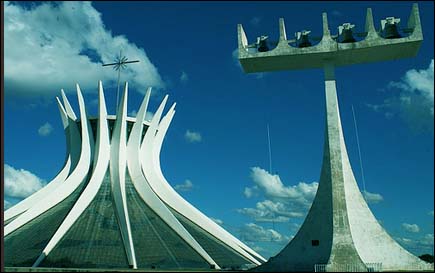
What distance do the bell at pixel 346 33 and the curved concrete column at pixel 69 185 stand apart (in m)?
19.2

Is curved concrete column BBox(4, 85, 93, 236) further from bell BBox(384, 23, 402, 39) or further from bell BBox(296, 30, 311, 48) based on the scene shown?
bell BBox(384, 23, 402, 39)

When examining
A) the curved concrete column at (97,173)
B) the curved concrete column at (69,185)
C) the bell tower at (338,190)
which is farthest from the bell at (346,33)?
the curved concrete column at (69,185)

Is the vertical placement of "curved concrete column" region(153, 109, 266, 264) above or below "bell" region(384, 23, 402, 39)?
below

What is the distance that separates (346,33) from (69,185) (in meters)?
20.2

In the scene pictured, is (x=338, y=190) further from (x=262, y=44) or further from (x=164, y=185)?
(x=164, y=185)

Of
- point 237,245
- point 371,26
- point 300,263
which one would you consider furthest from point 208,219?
point 371,26

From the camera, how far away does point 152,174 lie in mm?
33250

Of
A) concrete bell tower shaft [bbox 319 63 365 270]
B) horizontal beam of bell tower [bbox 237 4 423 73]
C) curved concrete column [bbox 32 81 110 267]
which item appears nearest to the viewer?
concrete bell tower shaft [bbox 319 63 365 270]

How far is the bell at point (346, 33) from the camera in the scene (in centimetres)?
1986

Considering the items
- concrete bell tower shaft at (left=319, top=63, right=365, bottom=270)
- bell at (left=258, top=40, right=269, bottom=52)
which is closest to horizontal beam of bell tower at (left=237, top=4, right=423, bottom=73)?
bell at (left=258, top=40, right=269, bottom=52)

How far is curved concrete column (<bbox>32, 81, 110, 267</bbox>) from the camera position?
27156 mm

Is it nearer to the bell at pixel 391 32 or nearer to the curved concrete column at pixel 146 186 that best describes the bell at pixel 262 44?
the bell at pixel 391 32

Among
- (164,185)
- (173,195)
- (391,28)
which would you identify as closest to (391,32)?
(391,28)

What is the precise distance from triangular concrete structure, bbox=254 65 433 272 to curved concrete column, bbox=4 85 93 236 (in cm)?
1607
